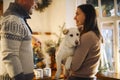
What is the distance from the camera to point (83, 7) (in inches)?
63.4

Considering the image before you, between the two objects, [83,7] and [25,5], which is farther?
[83,7]

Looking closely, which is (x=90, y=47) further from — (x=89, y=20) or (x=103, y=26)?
(x=103, y=26)

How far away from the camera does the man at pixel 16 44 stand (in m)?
1.21

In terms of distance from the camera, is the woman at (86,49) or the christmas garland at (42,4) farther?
the christmas garland at (42,4)

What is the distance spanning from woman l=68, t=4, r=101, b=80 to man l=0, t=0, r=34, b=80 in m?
0.38

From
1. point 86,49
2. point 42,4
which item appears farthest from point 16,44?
point 42,4

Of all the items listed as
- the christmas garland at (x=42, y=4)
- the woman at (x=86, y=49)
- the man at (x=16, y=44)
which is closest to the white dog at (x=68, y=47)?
the woman at (x=86, y=49)

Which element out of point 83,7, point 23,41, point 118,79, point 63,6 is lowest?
point 118,79

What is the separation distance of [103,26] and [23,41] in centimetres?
212

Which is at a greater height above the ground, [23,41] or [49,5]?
[49,5]

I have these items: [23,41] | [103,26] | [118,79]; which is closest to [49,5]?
[103,26]

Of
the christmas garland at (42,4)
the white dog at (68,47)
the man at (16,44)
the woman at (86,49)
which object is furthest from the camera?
the christmas garland at (42,4)

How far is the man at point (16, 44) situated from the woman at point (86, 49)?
1.26 ft

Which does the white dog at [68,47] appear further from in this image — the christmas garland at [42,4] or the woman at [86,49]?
the christmas garland at [42,4]
